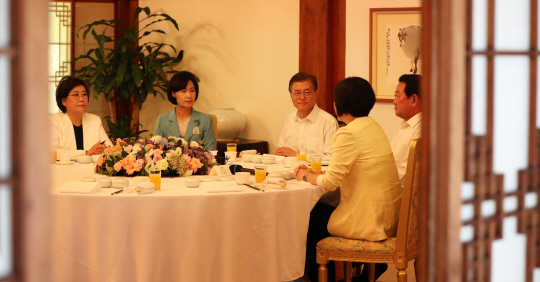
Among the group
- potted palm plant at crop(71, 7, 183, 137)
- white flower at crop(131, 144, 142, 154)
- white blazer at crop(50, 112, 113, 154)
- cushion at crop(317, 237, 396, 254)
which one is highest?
potted palm plant at crop(71, 7, 183, 137)

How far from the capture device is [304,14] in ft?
18.7

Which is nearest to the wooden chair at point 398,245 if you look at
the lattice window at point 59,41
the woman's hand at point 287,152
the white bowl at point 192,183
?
the white bowl at point 192,183

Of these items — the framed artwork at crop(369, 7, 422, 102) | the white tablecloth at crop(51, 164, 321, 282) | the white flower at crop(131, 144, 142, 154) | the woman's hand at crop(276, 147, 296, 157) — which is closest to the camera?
the white tablecloth at crop(51, 164, 321, 282)

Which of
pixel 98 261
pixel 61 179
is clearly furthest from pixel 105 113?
pixel 98 261

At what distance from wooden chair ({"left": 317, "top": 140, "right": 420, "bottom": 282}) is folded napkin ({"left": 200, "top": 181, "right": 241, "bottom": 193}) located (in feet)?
2.04

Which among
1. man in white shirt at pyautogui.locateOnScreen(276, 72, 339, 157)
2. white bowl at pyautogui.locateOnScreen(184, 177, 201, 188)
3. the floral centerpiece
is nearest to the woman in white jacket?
the floral centerpiece

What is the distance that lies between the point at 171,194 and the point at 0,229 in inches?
50.5

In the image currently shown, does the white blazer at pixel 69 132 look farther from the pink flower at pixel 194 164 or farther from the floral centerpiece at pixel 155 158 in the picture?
the pink flower at pixel 194 164

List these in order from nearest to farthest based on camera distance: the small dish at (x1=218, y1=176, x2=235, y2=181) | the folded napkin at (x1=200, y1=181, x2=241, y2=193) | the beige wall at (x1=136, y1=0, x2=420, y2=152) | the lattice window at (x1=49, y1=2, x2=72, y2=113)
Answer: the folded napkin at (x1=200, y1=181, x2=241, y2=193) < the small dish at (x1=218, y1=176, x2=235, y2=181) < the beige wall at (x1=136, y1=0, x2=420, y2=152) < the lattice window at (x1=49, y1=2, x2=72, y2=113)

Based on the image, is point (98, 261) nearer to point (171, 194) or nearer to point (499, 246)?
point (171, 194)

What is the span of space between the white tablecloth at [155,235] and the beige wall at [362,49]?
2906mm

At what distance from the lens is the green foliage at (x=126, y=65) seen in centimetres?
603

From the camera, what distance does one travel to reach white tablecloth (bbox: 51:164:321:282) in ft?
8.48

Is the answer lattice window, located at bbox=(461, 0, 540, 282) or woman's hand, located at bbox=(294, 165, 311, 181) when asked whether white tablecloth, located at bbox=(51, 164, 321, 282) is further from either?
lattice window, located at bbox=(461, 0, 540, 282)
